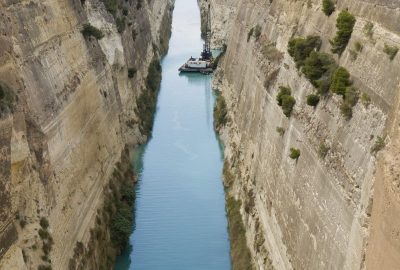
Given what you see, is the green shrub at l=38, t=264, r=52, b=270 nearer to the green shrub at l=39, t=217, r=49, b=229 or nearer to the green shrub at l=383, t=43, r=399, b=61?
the green shrub at l=39, t=217, r=49, b=229

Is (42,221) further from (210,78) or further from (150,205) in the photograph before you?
(210,78)

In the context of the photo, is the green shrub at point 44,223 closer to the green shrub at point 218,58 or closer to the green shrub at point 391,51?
the green shrub at point 391,51

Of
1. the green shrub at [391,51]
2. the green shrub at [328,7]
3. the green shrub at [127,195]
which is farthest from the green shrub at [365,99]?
the green shrub at [127,195]

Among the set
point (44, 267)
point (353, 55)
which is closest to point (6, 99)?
point (44, 267)

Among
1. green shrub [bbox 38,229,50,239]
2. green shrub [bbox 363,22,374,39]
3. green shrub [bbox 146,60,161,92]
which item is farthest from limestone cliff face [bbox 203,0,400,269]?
green shrub [bbox 146,60,161,92]

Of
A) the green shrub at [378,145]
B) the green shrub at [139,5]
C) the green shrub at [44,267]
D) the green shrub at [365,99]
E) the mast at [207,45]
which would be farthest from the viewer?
the mast at [207,45]

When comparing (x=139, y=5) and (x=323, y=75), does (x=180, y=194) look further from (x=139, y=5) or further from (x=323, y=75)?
(x=139, y=5)

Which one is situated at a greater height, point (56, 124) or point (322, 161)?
point (322, 161)
